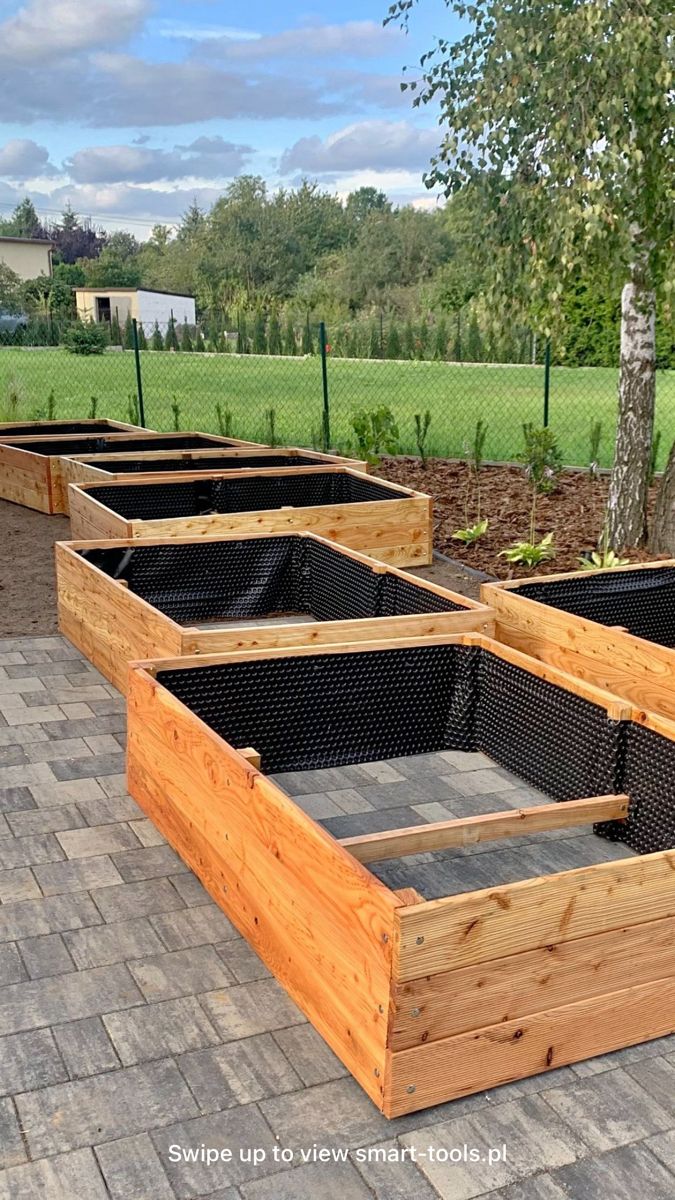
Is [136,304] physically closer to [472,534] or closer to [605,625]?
[472,534]

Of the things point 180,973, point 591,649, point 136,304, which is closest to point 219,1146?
point 180,973

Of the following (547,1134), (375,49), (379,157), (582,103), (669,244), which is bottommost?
(547,1134)

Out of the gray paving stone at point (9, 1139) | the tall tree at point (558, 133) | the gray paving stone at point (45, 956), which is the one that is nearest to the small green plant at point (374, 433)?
the tall tree at point (558, 133)

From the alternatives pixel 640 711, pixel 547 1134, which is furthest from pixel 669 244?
pixel 547 1134

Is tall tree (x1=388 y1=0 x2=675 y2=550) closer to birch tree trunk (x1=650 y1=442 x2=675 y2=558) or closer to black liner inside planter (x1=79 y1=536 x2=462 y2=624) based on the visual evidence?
birch tree trunk (x1=650 y1=442 x2=675 y2=558)

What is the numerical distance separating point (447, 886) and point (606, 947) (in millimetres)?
837

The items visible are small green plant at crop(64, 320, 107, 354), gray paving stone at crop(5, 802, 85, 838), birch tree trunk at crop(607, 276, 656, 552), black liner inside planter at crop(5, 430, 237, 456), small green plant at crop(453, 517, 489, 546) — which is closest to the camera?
gray paving stone at crop(5, 802, 85, 838)

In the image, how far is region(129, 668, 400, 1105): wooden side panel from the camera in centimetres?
251

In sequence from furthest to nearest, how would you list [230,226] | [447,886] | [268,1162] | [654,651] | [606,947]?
[230,226]
[654,651]
[447,886]
[606,947]
[268,1162]

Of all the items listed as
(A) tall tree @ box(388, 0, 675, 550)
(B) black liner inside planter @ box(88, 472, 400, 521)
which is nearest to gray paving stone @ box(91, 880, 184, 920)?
(A) tall tree @ box(388, 0, 675, 550)

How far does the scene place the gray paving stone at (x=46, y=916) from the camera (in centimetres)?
319

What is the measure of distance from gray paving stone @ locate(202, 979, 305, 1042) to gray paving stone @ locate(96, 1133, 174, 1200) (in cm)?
41

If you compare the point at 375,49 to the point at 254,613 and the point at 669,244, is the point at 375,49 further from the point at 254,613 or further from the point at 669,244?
the point at 254,613

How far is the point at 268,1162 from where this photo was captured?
232 cm
